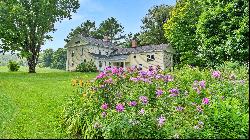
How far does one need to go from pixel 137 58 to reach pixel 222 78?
46.1m

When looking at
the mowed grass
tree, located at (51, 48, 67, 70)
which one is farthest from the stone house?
the mowed grass

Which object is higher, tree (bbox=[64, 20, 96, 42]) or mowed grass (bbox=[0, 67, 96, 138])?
tree (bbox=[64, 20, 96, 42])

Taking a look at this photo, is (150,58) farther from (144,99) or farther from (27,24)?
(144,99)

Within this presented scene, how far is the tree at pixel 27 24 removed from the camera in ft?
142

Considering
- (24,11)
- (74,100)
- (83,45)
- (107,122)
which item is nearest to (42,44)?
(24,11)

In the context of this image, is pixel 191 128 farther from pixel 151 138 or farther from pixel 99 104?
pixel 99 104

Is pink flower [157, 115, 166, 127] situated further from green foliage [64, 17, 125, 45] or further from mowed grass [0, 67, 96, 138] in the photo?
green foliage [64, 17, 125, 45]

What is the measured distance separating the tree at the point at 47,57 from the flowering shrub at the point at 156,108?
10200 centimetres

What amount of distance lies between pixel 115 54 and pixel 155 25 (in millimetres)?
8924

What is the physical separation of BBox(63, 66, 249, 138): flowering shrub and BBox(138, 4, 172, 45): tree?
5145 centimetres

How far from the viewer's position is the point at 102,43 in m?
62.2

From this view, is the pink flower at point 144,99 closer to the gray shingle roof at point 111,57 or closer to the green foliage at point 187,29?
the green foliage at point 187,29

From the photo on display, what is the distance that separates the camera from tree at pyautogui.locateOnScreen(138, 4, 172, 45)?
6244cm


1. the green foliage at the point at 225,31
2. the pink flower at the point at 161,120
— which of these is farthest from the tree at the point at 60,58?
the pink flower at the point at 161,120
